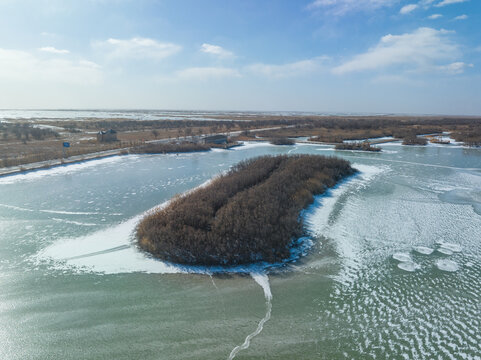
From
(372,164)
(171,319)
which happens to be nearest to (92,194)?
(171,319)

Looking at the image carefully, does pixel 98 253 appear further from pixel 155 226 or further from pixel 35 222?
pixel 35 222

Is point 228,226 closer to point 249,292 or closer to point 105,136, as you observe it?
point 249,292

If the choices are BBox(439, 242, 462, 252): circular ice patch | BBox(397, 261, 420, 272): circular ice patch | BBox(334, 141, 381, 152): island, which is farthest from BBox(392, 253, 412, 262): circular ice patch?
BBox(334, 141, 381, 152): island

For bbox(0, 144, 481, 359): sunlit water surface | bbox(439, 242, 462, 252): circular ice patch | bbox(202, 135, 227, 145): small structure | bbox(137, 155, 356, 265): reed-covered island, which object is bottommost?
bbox(0, 144, 481, 359): sunlit water surface

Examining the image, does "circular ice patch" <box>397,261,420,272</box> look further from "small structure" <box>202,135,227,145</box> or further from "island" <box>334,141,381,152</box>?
"small structure" <box>202,135,227,145</box>

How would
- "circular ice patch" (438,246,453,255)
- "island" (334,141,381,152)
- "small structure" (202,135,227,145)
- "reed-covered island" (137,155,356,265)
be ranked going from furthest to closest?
1. "small structure" (202,135,227,145)
2. "island" (334,141,381,152)
3. "circular ice patch" (438,246,453,255)
4. "reed-covered island" (137,155,356,265)

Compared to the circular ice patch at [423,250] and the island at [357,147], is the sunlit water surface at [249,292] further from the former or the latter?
the island at [357,147]

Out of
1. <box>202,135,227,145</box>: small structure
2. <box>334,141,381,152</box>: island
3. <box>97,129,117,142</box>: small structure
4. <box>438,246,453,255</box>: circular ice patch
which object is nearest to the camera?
<box>438,246,453,255</box>: circular ice patch
